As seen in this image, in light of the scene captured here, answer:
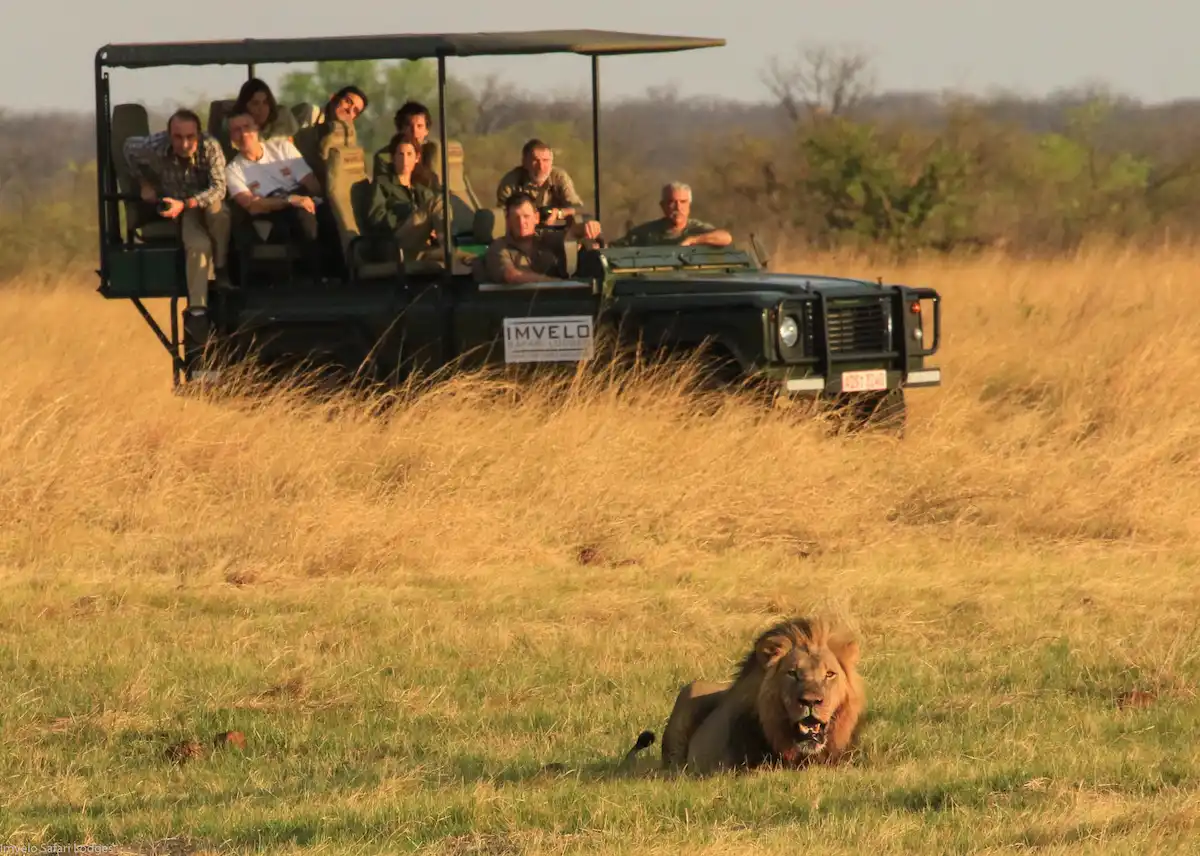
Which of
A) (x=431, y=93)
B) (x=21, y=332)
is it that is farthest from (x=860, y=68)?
(x=21, y=332)

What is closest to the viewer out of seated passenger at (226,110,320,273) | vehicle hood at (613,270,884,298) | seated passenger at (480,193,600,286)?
vehicle hood at (613,270,884,298)

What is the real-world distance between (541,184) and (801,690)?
7.11 metres

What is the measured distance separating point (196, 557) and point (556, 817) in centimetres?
368

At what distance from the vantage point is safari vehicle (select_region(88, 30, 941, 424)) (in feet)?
34.3

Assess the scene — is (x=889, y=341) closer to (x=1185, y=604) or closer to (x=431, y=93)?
(x=1185, y=604)

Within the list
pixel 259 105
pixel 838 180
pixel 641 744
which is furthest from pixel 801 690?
pixel 838 180

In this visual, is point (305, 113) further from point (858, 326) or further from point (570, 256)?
point (858, 326)

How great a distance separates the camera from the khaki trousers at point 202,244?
11.1 metres

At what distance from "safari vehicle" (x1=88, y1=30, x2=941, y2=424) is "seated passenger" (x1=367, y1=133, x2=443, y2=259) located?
0.27 feet

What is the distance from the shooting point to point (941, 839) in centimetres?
442

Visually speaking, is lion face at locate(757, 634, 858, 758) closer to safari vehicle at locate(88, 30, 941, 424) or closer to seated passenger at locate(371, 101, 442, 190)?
safari vehicle at locate(88, 30, 941, 424)

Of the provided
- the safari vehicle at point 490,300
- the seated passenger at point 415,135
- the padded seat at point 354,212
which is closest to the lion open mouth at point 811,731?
the safari vehicle at point 490,300

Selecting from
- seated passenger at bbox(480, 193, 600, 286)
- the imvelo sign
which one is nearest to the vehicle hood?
the imvelo sign

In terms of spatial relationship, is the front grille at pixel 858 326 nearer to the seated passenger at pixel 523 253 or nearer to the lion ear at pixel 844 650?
the seated passenger at pixel 523 253
